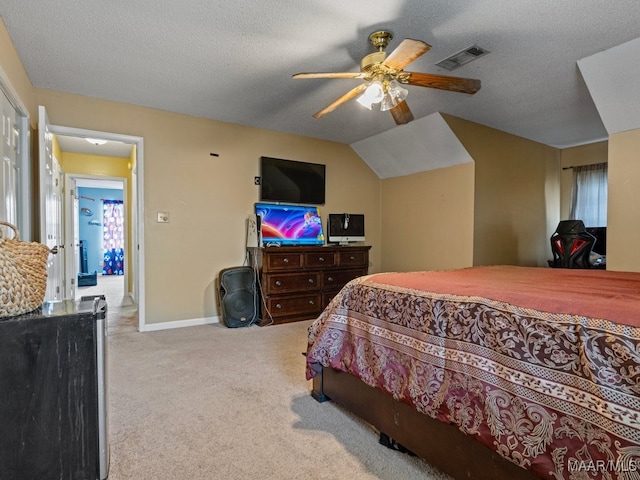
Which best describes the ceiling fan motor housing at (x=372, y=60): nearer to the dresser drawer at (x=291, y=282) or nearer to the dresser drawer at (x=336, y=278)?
the dresser drawer at (x=291, y=282)

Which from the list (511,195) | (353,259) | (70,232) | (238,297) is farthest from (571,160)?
(70,232)

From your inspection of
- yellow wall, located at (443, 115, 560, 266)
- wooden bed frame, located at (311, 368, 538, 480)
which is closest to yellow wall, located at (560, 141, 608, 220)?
yellow wall, located at (443, 115, 560, 266)

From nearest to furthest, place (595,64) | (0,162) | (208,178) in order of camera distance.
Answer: (0,162)
(595,64)
(208,178)

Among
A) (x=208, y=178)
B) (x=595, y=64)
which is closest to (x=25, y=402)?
(x=208, y=178)

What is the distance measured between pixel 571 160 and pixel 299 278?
4401mm

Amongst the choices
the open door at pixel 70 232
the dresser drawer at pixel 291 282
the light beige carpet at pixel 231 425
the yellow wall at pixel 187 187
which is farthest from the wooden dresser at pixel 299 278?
the open door at pixel 70 232

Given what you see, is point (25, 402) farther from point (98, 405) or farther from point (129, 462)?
point (129, 462)

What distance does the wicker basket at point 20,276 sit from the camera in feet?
3.58

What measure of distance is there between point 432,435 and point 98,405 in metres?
1.28

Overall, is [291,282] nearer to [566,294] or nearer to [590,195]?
[566,294]

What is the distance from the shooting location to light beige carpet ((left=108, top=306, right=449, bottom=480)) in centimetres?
150

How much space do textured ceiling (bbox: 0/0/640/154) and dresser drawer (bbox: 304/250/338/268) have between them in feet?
5.43

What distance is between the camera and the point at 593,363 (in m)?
0.97

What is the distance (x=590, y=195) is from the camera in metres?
4.93
